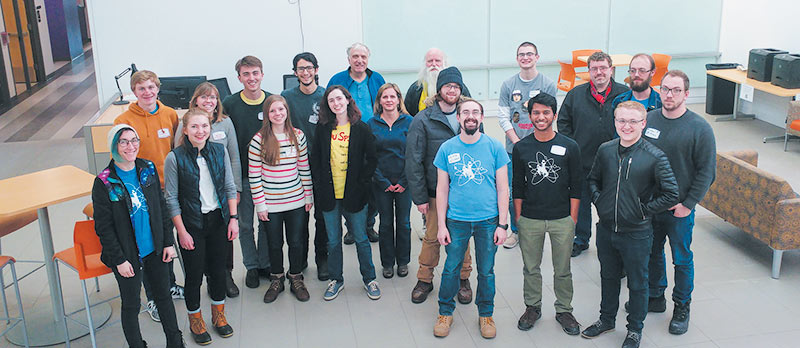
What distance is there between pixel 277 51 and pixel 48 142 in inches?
123

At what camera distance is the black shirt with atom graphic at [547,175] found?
386 centimetres

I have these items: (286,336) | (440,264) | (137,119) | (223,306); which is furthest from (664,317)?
(137,119)

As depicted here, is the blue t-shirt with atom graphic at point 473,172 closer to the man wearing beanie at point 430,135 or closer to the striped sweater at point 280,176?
the man wearing beanie at point 430,135

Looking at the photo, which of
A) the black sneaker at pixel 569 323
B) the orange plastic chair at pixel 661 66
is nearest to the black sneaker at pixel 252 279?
the black sneaker at pixel 569 323

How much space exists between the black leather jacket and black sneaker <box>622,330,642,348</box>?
2.01 ft

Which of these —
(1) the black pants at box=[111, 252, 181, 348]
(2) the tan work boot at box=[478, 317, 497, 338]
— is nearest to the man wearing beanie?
(2) the tan work boot at box=[478, 317, 497, 338]

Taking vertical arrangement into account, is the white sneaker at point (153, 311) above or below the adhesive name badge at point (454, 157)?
below

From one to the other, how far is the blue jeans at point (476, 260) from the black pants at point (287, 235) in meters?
1.01

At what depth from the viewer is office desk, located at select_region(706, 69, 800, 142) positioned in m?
7.96

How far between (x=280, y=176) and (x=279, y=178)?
15 millimetres

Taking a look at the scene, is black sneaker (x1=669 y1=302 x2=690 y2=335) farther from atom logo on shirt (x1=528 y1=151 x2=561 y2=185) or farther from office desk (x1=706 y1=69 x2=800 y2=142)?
office desk (x1=706 y1=69 x2=800 y2=142)

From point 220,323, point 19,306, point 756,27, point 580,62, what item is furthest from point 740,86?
point 19,306

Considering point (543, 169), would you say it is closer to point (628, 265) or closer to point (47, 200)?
point (628, 265)

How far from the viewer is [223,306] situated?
4184 millimetres
